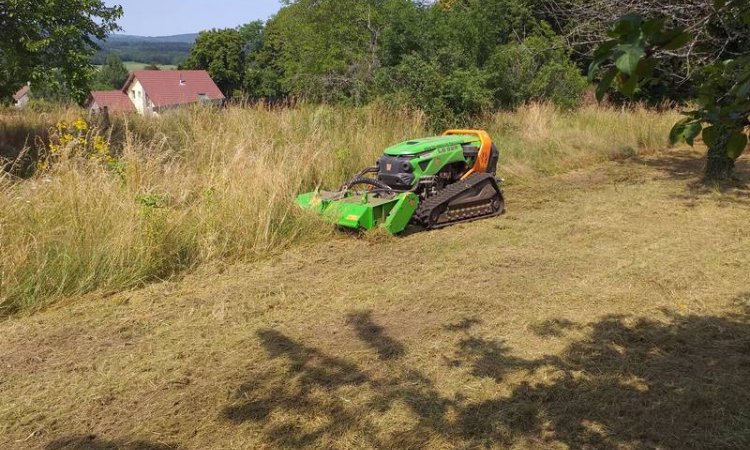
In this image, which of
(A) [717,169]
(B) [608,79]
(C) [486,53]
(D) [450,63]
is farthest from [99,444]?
(C) [486,53]

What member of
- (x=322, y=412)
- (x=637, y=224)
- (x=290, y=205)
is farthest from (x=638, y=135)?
(x=322, y=412)

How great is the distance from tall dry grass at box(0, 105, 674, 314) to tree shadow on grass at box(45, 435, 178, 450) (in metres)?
1.68

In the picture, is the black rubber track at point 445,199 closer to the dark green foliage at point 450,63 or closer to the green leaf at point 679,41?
the dark green foliage at point 450,63

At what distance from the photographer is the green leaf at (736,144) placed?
1541 millimetres

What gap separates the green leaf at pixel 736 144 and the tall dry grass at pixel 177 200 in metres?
3.94

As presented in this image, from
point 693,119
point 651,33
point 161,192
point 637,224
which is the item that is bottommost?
point 637,224

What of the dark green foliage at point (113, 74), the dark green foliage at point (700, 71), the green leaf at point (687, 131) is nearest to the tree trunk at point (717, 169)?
the dark green foliage at point (700, 71)

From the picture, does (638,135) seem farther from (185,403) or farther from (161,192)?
(185,403)

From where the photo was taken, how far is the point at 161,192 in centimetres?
538

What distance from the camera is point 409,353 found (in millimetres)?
3393

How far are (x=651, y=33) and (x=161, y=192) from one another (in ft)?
15.6

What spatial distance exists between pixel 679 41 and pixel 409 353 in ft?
7.77

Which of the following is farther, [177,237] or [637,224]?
[637,224]

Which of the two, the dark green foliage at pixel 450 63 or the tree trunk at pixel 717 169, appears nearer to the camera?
the tree trunk at pixel 717 169
